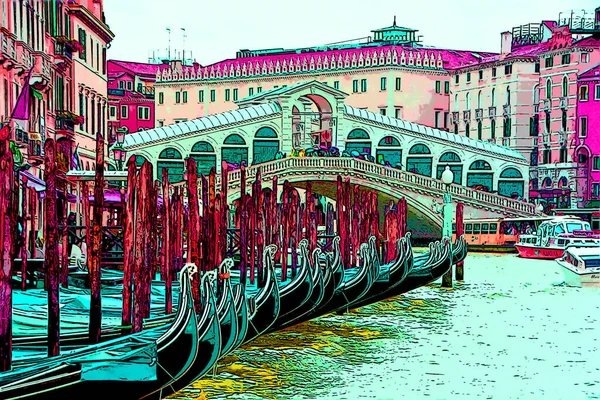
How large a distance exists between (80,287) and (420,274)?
5.35m

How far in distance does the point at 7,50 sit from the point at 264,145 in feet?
59.3

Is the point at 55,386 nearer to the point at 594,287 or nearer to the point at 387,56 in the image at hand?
the point at 594,287

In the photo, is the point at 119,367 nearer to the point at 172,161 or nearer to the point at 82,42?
the point at 82,42

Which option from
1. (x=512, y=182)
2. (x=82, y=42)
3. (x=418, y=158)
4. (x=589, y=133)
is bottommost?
(x=512, y=182)

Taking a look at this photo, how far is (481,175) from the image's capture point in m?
33.4

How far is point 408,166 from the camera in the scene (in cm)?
3362

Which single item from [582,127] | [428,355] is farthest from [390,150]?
[428,355]

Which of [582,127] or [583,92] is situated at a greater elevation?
[583,92]

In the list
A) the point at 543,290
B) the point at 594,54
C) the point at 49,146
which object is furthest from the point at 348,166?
the point at 49,146

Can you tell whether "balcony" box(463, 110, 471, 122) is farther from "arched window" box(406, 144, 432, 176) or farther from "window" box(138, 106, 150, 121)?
"window" box(138, 106, 150, 121)

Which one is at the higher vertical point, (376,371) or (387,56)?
(387,56)

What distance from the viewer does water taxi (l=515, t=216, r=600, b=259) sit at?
83.0ft

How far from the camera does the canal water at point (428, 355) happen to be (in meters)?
9.16

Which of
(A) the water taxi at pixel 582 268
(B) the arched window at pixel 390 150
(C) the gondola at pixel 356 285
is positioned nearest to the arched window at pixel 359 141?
(B) the arched window at pixel 390 150
